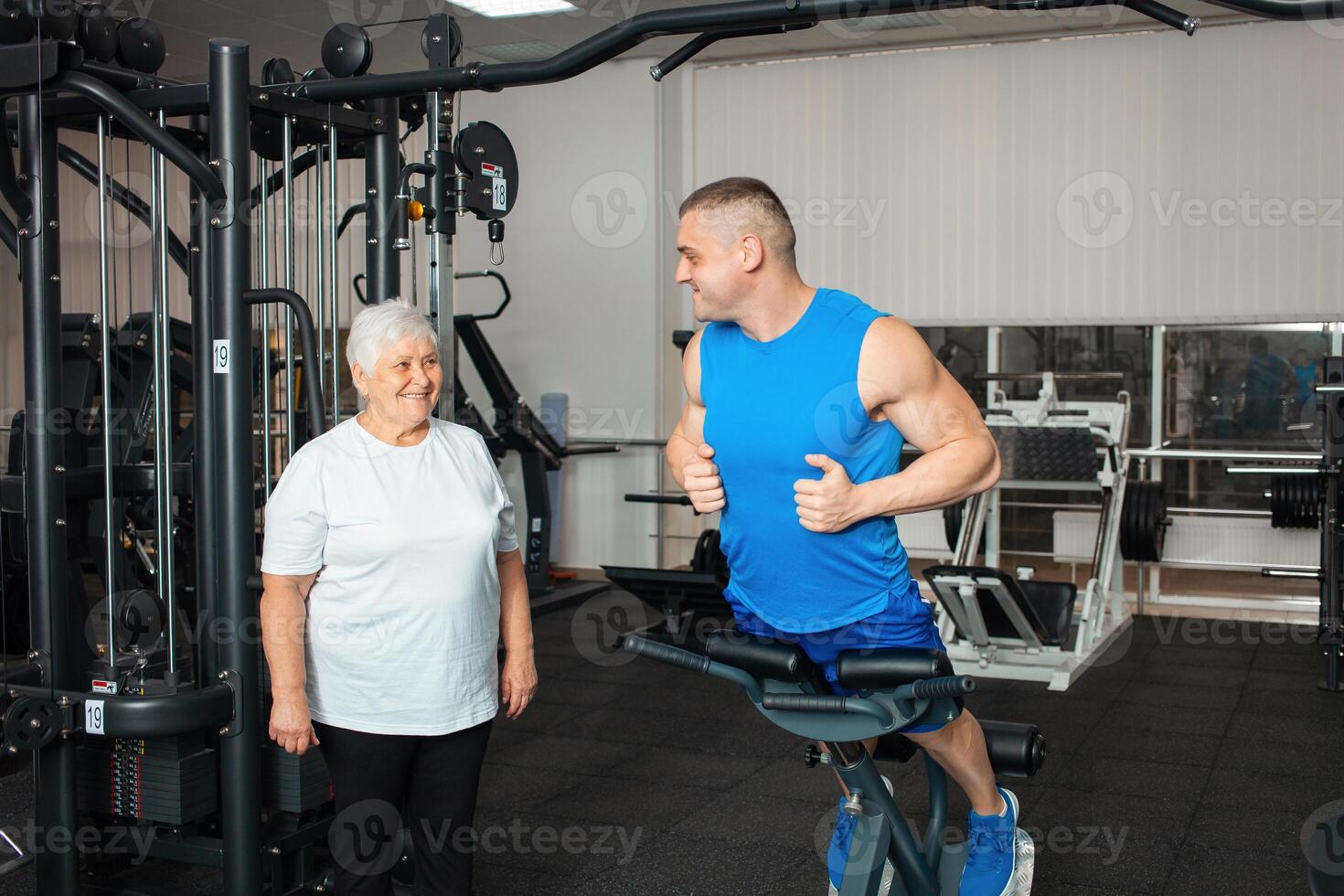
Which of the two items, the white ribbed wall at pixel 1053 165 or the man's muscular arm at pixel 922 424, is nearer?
the man's muscular arm at pixel 922 424

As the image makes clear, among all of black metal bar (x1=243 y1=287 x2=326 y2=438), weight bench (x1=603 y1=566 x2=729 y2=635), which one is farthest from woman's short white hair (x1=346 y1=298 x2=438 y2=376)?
weight bench (x1=603 y1=566 x2=729 y2=635)

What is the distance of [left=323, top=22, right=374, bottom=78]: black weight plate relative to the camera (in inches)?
108

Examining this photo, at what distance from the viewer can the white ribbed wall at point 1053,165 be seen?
6.16 m

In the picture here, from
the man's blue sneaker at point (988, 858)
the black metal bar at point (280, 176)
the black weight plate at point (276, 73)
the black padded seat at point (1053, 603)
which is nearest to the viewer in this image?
the man's blue sneaker at point (988, 858)

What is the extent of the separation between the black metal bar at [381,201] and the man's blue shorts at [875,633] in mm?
1294

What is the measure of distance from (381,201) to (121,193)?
27.6 inches

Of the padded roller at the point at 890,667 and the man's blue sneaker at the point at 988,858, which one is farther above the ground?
the padded roller at the point at 890,667

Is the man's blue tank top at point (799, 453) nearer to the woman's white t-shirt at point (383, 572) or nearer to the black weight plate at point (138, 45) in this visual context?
the woman's white t-shirt at point (383, 572)

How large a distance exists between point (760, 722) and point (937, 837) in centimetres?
200

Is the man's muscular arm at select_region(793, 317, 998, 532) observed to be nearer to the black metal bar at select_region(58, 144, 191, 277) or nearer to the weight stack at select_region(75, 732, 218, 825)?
the weight stack at select_region(75, 732, 218, 825)

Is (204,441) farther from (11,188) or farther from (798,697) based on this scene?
(798,697)

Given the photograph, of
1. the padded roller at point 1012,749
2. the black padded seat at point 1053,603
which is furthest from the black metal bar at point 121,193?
the black padded seat at point 1053,603

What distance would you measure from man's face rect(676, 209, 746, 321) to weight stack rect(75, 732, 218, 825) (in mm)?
1456

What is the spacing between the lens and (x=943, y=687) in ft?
5.94
